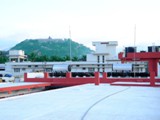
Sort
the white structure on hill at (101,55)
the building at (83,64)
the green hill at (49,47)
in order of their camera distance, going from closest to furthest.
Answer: the building at (83,64) → the white structure on hill at (101,55) → the green hill at (49,47)

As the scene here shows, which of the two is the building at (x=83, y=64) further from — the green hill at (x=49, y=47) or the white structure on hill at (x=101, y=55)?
the green hill at (x=49, y=47)

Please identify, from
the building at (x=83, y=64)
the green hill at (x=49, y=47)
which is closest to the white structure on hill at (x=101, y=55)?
the building at (x=83, y=64)

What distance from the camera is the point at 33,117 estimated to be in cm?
740

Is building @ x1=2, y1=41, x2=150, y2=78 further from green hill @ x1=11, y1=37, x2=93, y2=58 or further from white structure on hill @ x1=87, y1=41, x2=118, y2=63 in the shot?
green hill @ x1=11, y1=37, x2=93, y2=58

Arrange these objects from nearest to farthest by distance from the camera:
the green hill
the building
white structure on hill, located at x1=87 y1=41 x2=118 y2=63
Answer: the building → white structure on hill, located at x1=87 y1=41 x2=118 y2=63 → the green hill

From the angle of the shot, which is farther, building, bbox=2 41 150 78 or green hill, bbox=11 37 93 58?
green hill, bbox=11 37 93 58

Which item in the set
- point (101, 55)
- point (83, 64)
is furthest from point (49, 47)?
point (83, 64)

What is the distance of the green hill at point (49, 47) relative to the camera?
172 meters

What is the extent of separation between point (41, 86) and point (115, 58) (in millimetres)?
36747

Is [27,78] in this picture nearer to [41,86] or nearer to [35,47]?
[41,86]

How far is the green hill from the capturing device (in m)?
172

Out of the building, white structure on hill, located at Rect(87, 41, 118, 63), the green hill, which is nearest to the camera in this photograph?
the building

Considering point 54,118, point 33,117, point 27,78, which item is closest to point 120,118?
point 54,118

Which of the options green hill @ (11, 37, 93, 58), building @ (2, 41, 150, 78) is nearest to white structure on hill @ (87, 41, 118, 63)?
building @ (2, 41, 150, 78)
